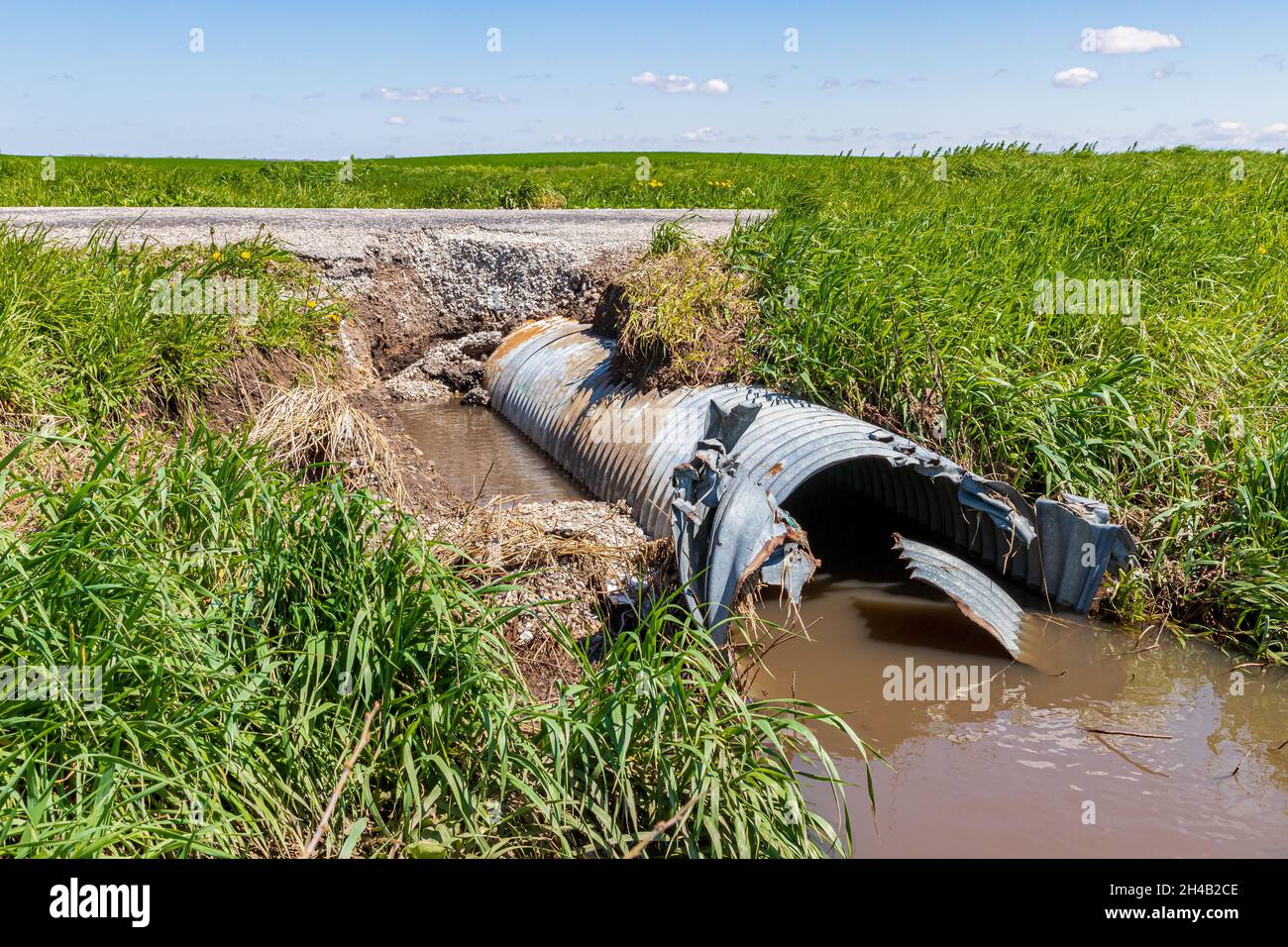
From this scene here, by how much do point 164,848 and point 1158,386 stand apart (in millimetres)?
5569

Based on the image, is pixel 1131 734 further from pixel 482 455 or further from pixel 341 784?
pixel 482 455

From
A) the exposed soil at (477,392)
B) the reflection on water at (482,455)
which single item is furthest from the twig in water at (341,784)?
the reflection on water at (482,455)

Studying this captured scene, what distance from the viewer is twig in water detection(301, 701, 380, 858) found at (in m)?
2.56

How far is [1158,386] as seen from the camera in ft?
18.9

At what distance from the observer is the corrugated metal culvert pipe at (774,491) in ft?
13.3

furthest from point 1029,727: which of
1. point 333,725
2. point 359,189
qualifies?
point 359,189

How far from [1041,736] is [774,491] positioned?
4.75ft

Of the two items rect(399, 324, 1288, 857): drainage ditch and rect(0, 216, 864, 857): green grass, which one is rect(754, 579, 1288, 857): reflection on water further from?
rect(0, 216, 864, 857): green grass

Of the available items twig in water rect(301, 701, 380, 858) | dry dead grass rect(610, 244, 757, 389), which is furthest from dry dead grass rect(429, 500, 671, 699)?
dry dead grass rect(610, 244, 757, 389)

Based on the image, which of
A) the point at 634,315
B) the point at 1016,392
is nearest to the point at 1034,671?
the point at 1016,392

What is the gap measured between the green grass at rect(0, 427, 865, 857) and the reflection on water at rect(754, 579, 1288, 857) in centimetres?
52

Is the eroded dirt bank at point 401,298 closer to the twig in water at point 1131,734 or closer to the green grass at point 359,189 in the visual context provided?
the green grass at point 359,189

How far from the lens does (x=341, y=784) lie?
261cm
